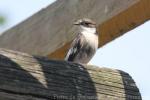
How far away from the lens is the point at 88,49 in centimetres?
567

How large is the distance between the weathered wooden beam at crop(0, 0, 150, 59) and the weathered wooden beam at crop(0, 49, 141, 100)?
919 mm

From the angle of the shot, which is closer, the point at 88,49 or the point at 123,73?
the point at 123,73

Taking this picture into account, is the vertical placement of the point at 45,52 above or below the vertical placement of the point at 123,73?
above

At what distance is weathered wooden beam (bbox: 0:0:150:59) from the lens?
8.75 feet

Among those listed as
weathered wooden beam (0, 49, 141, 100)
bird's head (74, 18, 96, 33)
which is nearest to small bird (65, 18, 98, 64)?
bird's head (74, 18, 96, 33)

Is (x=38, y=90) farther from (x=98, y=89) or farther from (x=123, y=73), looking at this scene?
(x=123, y=73)

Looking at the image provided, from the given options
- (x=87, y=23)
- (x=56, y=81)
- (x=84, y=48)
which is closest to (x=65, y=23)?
(x=56, y=81)

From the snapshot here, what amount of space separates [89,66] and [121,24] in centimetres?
95

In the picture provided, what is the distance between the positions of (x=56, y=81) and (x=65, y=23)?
1464mm

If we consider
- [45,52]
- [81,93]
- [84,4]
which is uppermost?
[84,4]

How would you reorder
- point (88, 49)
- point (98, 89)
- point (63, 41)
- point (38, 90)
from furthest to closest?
point (88, 49), point (63, 41), point (98, 89), point (38, 90)

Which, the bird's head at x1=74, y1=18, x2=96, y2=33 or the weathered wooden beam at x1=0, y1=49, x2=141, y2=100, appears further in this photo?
the bird's head at x1=74, y1=18, x2=96, y2=33

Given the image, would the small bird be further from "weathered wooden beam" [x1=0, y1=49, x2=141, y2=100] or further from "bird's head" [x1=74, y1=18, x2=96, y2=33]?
"weathered wooden beam" [x1=0, y1=49, x2=141, y2=100]

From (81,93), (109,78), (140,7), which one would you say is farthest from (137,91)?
(140,7)
